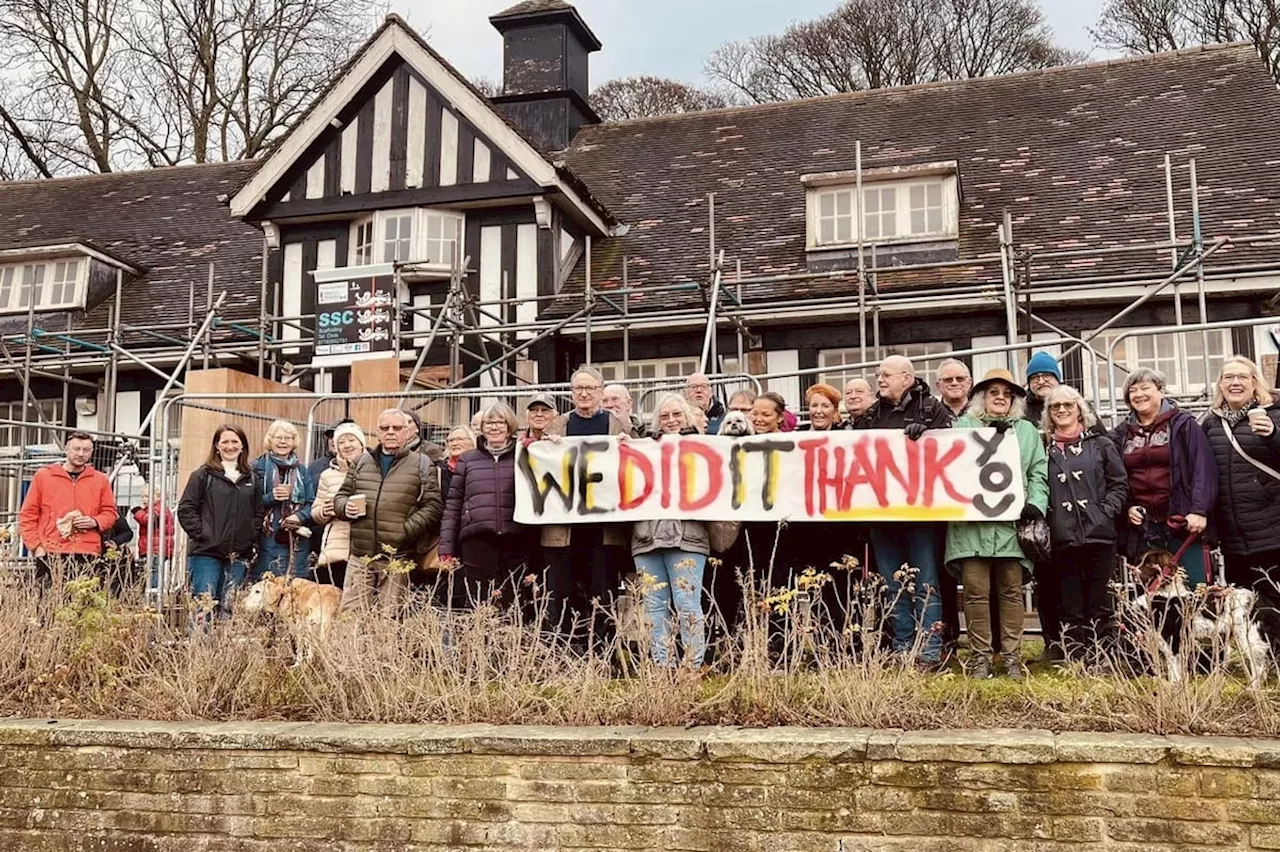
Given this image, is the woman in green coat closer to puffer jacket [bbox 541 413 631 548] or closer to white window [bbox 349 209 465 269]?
puffer jacket [bbox 541 413 631 548]

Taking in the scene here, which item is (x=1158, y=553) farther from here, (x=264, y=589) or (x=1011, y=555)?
(x=264, y=589)

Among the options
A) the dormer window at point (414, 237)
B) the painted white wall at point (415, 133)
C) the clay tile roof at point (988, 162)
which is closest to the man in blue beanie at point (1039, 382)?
the clay tile roof at point (988, 162)

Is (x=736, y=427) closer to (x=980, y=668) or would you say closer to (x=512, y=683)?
(x=980, y=668)

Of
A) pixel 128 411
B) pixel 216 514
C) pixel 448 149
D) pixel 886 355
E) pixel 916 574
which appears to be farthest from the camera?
pixel 128 411

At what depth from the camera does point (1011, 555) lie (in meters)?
6.68

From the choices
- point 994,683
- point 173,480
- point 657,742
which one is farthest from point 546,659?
point 173,480

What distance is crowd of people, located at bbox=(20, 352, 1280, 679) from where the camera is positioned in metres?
6.60

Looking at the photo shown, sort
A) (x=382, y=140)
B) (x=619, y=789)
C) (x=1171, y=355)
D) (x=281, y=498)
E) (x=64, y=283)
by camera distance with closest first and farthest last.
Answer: (x=619, y=789), (x=281, y=498), (x=1171, y=355), (x=382, y=140), (x=64, y=283)

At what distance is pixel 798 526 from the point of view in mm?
7453

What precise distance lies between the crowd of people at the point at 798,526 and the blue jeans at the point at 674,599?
16mm

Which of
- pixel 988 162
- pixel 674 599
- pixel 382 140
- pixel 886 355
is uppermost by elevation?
pixel 382 140

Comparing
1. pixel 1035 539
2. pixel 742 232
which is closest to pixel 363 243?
pixel 742 232

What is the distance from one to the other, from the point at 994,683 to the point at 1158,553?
128 centimetres

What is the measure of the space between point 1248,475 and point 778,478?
2575mm
